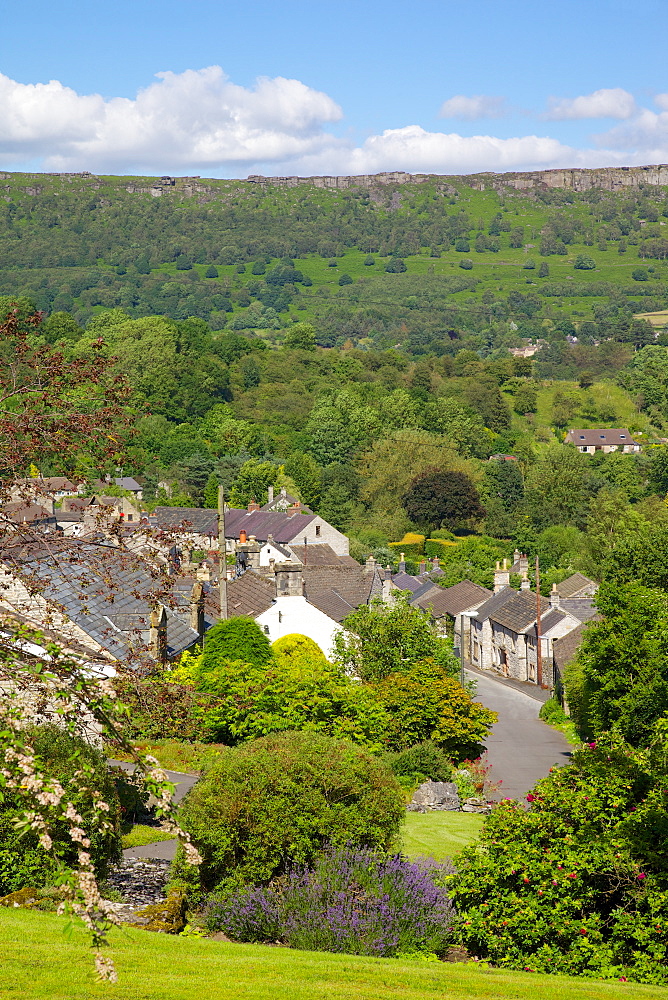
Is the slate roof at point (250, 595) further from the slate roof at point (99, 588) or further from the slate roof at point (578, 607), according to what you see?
the slate roof at point (578, 607)

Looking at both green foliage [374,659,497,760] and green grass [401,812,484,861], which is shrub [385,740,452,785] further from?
green grass [401,812,484,861]

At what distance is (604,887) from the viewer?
49.4ft

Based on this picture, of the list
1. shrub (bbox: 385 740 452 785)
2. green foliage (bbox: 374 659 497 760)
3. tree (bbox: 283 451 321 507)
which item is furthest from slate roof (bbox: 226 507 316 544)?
shrub (bbox: 385 740 452 785)

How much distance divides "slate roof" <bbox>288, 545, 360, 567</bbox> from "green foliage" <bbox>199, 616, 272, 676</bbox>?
34460mm

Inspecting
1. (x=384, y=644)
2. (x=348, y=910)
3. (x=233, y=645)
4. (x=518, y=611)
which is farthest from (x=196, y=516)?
(x=348, y=910)

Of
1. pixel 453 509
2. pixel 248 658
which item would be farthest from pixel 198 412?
pixel 248 658

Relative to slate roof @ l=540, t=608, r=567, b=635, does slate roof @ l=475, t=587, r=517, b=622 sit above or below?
below

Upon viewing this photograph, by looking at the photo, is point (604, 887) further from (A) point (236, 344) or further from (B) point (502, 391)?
(A) point (236, 344)

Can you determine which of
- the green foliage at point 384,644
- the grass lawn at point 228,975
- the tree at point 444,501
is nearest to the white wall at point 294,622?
the green foliage at point 384,644

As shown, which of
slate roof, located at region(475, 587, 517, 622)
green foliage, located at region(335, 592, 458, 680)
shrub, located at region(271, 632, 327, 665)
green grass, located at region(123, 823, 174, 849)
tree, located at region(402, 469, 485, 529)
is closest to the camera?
green grass, located at region(123, 823, 174, 849)

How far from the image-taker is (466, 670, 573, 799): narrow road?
31297 mm

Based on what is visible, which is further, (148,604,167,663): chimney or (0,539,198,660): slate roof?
(148,604,167,663): chimney

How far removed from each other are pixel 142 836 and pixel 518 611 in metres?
36.5

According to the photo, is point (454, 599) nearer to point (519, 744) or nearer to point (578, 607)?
point (578, 607)
